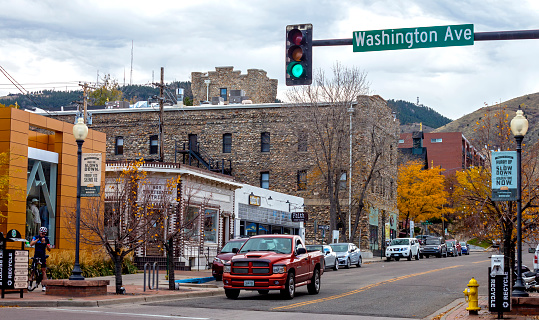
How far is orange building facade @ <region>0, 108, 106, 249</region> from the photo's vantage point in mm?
25453

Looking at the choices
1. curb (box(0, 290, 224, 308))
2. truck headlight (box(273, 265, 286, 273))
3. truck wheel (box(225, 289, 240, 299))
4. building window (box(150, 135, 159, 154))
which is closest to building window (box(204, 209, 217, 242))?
truck wheel (box(225, 289, 240, 299))

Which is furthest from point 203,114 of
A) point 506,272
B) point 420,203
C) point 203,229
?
point 506,272

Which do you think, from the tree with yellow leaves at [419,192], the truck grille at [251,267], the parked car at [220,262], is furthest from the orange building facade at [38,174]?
the tree with yellow leaves at [419,192]

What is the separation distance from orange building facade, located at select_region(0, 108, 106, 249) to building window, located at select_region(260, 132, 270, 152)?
98.7 feet

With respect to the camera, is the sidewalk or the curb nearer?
the curb

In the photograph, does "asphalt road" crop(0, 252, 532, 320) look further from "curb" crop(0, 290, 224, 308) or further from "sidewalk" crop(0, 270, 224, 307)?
"sidewalk" crop(0, 270, 224, 307)

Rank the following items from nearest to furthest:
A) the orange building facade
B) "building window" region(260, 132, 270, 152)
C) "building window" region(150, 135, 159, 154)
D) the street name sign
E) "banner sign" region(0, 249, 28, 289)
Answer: the street name sign < "banner sign" region(0, 249, 28, 289) < the orange building facade < "building window" region(260, 132, 270, 152) < "building window" region(150, 135, 159, 154)

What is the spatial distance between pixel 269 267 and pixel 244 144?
40.7 meters

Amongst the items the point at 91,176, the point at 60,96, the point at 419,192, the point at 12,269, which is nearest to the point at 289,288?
the point at 91,176

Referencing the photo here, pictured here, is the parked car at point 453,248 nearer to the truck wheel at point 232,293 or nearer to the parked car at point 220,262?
the parked car at point 220,262

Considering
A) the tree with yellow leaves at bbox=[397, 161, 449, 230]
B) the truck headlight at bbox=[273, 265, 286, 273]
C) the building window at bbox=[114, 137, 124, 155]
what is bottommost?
the truck headlight at bbox=[273, 265, 286, 273]

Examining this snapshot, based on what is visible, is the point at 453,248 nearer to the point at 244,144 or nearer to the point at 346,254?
the point at 244,144

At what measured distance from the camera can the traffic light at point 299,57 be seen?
1359 cm

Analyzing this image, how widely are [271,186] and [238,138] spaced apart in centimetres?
505
